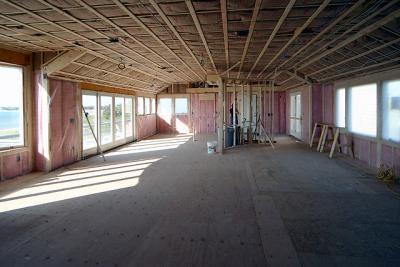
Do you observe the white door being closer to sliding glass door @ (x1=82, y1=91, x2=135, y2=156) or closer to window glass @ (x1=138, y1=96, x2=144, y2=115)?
window glass @ (x1=138, y1=96, x2=144, y2=115)

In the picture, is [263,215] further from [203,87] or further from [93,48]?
[203,87]

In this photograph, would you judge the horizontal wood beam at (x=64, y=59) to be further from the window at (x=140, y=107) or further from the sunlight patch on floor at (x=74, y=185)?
the window at (x=140, y=107)

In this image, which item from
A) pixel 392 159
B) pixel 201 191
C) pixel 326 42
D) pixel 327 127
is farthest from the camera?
pixel 327 127

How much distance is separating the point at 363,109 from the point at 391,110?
1.44 meters

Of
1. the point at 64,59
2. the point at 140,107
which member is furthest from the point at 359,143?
the point at 140,107

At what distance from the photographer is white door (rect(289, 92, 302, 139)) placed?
1343 cm

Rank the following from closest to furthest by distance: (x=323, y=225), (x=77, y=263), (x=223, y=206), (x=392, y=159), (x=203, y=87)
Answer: (x=77, y=263) → (x=323, y=225) → (x=223, y=206) → (x=392, y=159) → (x=203, y=87)

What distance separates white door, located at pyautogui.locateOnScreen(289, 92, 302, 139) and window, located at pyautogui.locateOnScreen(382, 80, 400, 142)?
6015mm

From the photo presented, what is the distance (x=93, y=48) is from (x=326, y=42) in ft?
15.7

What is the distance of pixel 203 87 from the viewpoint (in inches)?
639

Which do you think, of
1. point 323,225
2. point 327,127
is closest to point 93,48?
point 323,225

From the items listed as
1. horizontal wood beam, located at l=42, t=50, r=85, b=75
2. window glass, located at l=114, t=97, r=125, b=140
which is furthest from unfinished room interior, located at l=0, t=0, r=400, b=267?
window glass, located at l=114, t=97, r=125, b=140

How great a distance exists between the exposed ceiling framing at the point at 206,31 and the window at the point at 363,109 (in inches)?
21.1

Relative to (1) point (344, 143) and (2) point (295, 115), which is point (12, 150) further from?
(2) point (295, 115)
